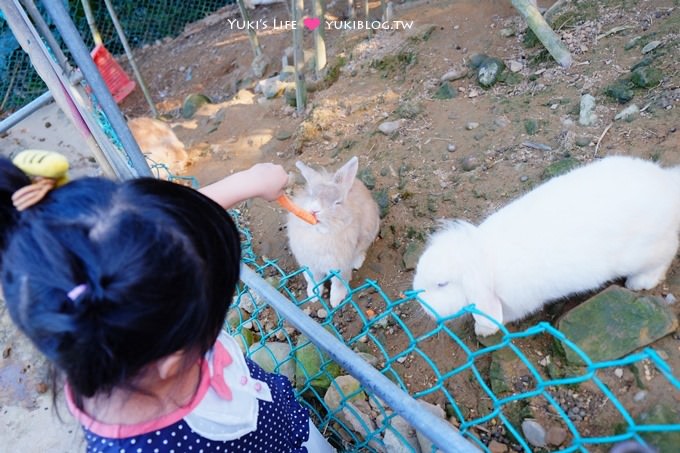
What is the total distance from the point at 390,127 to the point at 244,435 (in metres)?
3.00

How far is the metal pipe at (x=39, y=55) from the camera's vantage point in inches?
89.8

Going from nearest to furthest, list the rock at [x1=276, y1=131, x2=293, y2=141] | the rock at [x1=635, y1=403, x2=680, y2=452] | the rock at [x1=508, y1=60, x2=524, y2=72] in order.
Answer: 1. the rock at [x1=635, y1=403, x2=680, y2=452]
2. the rock at [x1=508, y1=60, x2=524, y2=72]
3. the rock at [x1=276, y1=131, x2=293, y2=141]

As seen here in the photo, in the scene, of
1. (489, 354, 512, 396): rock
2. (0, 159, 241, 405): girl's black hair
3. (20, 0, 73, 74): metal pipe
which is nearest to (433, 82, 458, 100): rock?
(489, 354, 512, 396): rock

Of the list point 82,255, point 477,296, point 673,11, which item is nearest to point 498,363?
point 477,296

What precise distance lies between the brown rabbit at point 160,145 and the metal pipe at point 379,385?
12.4ft

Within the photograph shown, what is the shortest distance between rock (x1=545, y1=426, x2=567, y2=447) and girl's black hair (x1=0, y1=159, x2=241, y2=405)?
1515 millimetres

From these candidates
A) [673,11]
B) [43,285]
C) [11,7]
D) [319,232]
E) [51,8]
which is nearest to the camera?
[43,285]

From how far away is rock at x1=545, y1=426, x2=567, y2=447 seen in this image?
1.82 metres

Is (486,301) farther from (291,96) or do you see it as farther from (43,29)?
(291,96)

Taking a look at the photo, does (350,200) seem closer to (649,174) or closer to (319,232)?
(319,232)

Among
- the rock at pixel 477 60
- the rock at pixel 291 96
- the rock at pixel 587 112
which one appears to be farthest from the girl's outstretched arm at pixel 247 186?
the rock at pixel 291 96

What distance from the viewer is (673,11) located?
11.8 feet

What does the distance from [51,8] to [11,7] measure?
651 millimetres

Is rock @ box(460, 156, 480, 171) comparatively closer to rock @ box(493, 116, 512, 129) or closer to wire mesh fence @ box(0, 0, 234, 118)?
rock @ box(493, 116, 512, 129)
